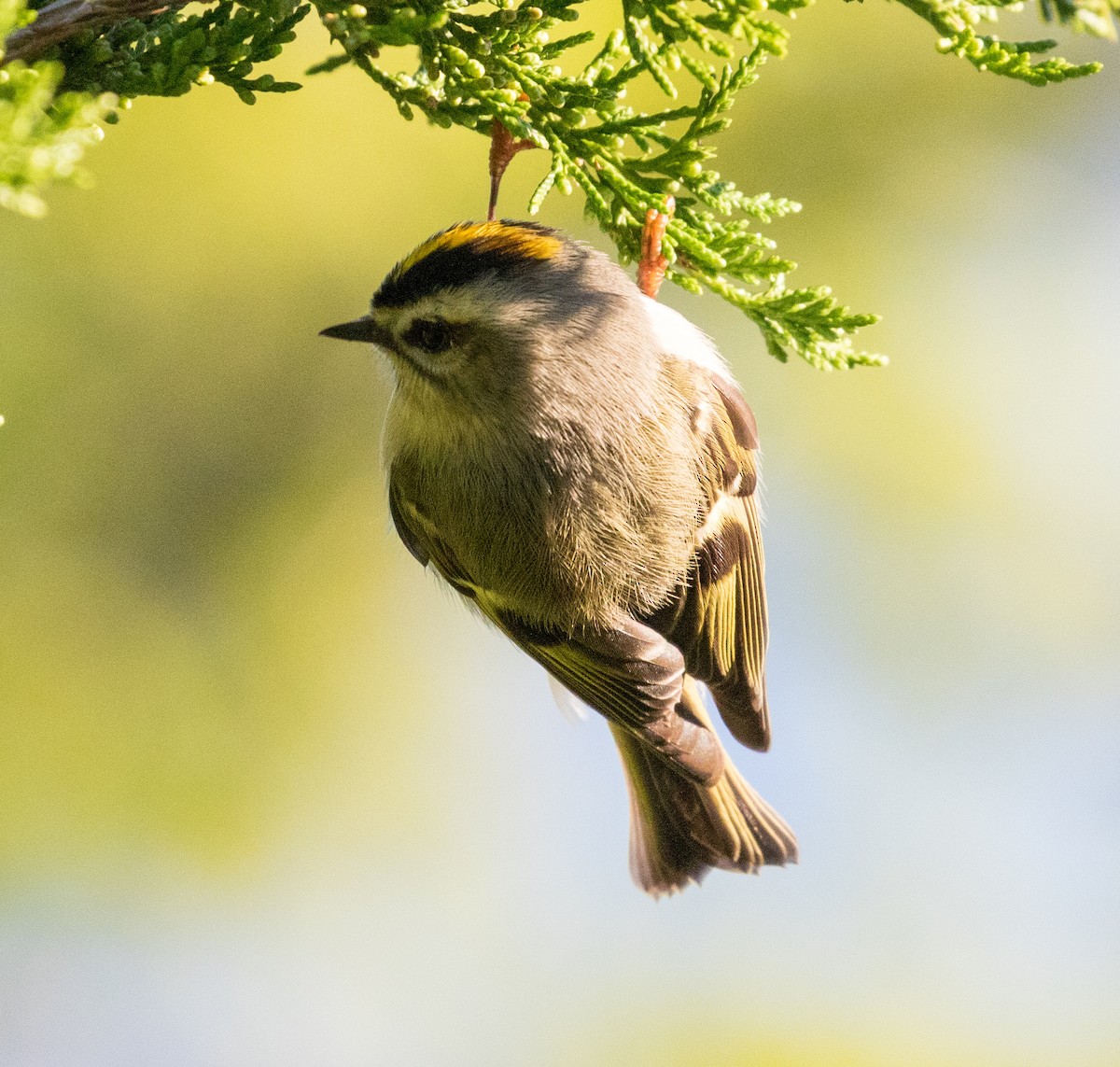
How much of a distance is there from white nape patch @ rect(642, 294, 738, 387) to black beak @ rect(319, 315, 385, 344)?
0.37m

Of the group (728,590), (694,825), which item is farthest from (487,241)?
(694,825)

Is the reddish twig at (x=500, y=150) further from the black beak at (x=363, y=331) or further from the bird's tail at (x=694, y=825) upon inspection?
the bird's tail at (x=694, y=825)

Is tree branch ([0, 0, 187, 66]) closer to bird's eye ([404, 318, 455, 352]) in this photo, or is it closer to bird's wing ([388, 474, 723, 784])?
bird's eye ([404, 318, 455, 352])

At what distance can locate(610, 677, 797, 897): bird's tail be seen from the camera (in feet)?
6.54

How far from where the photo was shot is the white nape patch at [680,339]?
162 cm

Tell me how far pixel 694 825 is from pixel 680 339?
83 cm

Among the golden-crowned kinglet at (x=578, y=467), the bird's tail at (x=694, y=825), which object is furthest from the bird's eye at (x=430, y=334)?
the bird's tail at (x=694, y=825)

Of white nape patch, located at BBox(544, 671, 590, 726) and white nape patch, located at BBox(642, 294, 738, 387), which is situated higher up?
white nape patch, located at BBox(642, 294, 738, 387)

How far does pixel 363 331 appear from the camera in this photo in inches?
58.1

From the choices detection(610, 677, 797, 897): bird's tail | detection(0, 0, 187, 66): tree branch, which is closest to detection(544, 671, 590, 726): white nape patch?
detection(610, 677, 797, 897): bird's tail

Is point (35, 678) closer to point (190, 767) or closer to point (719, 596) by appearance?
point (190, 767)

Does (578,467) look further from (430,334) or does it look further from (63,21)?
(63,21)

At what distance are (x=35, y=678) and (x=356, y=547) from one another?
2.64ft

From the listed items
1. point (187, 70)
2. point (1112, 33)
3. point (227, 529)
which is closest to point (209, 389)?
point (227, 529)
